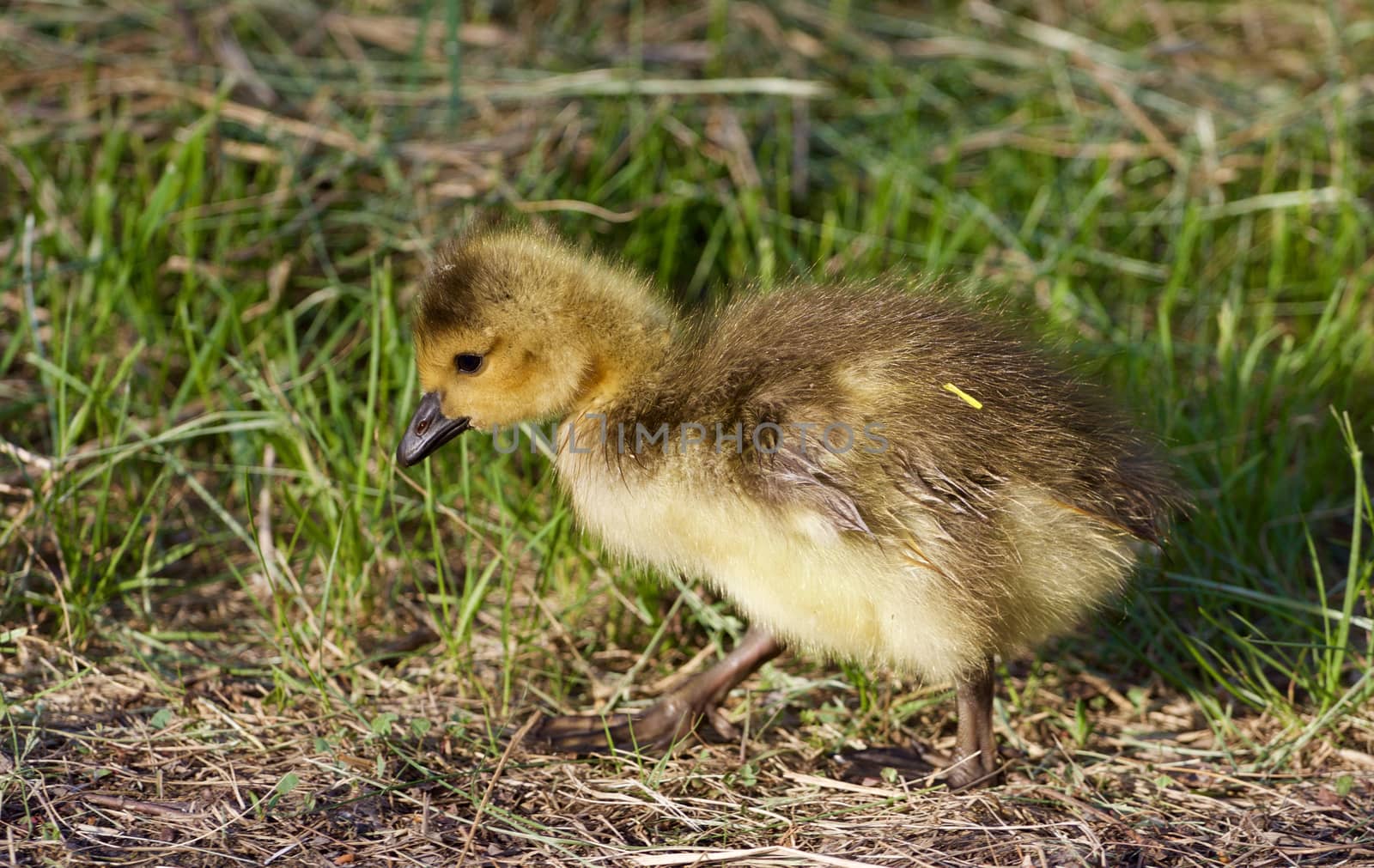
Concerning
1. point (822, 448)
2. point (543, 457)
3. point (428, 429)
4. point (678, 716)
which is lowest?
point (678, 716)

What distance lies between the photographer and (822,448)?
76.1 inches

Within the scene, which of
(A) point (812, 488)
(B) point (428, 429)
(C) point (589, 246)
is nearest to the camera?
(A) point (812, 488)

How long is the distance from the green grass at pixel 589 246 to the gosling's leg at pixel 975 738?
0.81 ft

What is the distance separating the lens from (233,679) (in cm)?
241

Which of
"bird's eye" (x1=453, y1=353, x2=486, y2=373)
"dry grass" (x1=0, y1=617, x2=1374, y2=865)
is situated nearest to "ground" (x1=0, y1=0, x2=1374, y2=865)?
"dry grass" (x1=0, y1=617, x2=1374, y2=865)

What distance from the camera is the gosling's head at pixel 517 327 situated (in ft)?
7.13

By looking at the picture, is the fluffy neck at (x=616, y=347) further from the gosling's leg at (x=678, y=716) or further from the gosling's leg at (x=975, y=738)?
the gosling's leg at (x=975, y=738)

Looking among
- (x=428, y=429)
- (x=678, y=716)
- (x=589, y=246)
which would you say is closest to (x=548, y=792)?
(x=678, y=716)

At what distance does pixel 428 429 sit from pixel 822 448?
74 cm

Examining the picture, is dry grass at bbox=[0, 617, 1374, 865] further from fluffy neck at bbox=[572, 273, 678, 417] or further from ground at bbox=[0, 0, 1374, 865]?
fluffy neck at bbox=[572, 273, 678, 417]

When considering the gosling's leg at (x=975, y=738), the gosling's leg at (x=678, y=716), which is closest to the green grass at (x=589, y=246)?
the gosling's leg at (x=678, y=716)

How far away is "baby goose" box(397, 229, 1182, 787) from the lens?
193cm

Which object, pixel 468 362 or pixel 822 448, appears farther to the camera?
pixel 468 362

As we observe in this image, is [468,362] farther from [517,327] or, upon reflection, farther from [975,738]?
[975,738]
